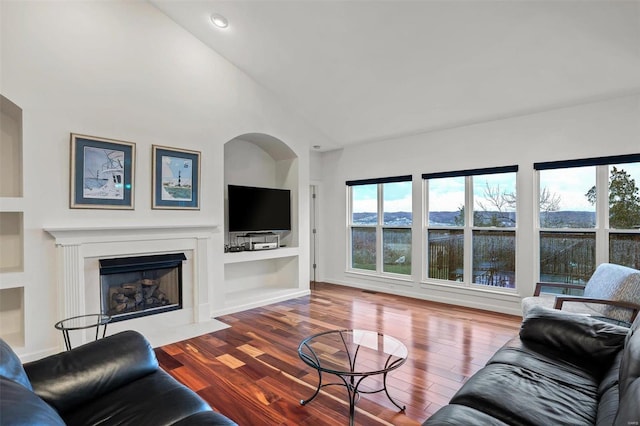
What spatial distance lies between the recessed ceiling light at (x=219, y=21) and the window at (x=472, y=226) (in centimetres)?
355

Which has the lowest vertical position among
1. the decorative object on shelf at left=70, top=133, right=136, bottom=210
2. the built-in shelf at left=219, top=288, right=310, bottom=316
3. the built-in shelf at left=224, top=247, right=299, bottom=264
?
the built-in shelf at left=219, top=288, right=310, bottom=316

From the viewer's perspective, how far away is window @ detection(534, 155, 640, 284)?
3.83 meters

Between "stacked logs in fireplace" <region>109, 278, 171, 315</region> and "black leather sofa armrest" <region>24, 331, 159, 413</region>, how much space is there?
2.03 metres

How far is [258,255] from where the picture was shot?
Result: 5098mm

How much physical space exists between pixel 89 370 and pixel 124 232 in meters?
2.23

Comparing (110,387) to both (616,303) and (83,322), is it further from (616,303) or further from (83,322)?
(616,303)

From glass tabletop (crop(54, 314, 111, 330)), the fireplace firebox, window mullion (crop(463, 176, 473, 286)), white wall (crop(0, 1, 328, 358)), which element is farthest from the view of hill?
glass tabletop (crop(54, 314, 111, 330))

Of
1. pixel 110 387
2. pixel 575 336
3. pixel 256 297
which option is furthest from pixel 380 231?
pixel 110 387

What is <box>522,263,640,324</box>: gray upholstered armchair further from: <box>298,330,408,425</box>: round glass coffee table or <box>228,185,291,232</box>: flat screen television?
<box>228,185,291,232</box>: flat screen television

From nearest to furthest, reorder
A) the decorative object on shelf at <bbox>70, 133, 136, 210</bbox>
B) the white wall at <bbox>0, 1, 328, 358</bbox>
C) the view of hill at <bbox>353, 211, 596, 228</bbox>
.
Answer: the white wall at <bbox>0, 1, 328, 358</bbox> < the decorative object on shelf at <bbox>70, 133, 136, 210</bbox> < the view of hill at <bbox>353, 211, 596, 228</bbox>

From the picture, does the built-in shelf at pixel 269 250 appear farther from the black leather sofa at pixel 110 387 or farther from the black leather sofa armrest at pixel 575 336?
the black leather sofa armrest at pixel 575 336

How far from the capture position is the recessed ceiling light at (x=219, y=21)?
387 centimetres

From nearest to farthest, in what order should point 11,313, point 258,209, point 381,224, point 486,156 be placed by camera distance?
1. point 11,313
2. point 486,156
3. point 258,209
4. point 381,224

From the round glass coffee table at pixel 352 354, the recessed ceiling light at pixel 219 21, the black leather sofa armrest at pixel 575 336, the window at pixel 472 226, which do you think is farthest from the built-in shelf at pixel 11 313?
the window at pixel 472 226
